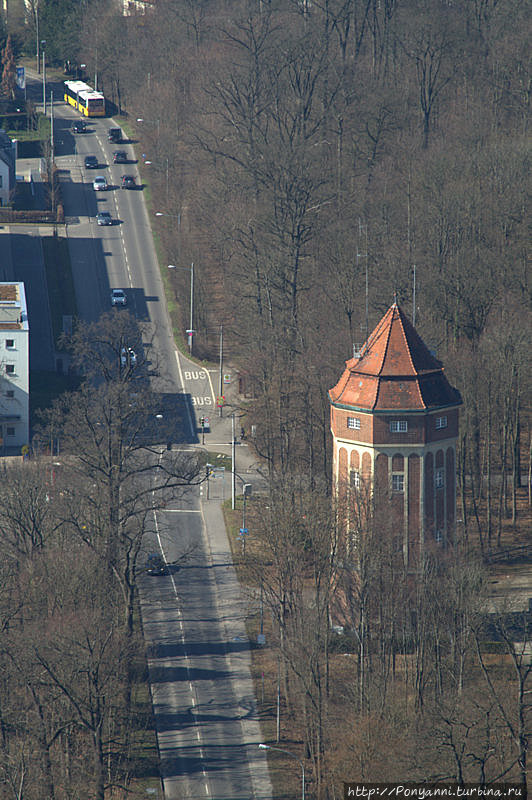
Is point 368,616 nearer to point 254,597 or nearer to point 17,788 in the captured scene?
point 254,597

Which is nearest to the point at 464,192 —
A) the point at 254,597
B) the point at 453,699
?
the point at 254,597

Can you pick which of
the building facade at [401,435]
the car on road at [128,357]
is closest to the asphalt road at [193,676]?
the car on road at [128,357]

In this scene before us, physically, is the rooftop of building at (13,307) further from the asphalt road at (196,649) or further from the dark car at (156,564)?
the dark car at (156,564)

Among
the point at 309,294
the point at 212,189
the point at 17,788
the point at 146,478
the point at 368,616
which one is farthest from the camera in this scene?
the point at 212,189

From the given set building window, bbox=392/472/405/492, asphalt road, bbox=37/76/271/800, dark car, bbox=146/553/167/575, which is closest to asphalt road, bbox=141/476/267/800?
asphalt road, bbox=37/76/271/800

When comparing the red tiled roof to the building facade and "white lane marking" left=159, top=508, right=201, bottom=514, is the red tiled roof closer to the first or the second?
the building facade

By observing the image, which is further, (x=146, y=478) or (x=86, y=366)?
(x=86, y=366)
